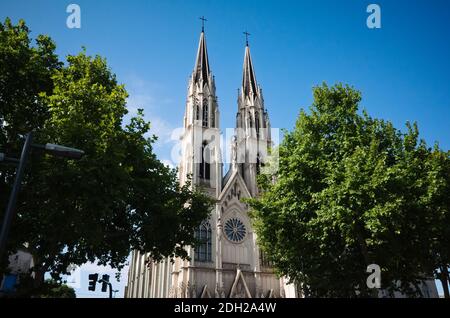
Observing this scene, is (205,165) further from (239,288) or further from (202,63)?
(202,63)

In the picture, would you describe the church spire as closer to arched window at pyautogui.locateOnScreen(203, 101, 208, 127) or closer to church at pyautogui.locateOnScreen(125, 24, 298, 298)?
church at pyautogui.locateOnScreen(125, 24, 298, 298)

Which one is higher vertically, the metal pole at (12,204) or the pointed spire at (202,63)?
the pointed spire at (202,63)

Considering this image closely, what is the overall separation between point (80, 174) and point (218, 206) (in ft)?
83.4

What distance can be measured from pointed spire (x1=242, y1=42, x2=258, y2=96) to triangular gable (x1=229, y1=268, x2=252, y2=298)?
2575cm

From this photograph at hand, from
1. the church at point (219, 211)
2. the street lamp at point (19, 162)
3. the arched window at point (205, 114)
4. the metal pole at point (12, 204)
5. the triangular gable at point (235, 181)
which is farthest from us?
the arched window at point (205, 114)

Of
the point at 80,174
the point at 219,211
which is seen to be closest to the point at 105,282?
the point at 80,174

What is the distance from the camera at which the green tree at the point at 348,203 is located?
14.9 m

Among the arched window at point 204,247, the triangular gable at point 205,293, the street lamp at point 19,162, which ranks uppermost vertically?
the arched window at point 204,247

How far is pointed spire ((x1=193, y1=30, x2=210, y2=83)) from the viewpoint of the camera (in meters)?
47.1

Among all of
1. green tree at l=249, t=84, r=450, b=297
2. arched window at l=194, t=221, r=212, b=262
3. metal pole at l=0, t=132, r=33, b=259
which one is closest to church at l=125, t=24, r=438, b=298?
arched window at l=194, t=221, r=212, b=262

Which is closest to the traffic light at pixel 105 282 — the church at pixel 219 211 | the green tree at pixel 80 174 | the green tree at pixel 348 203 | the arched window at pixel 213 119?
the green tree at pixel 80 174

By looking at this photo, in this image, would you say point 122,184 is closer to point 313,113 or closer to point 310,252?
point 310,252

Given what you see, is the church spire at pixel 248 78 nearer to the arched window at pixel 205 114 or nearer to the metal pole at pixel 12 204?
the arched window at pixel 205 114
